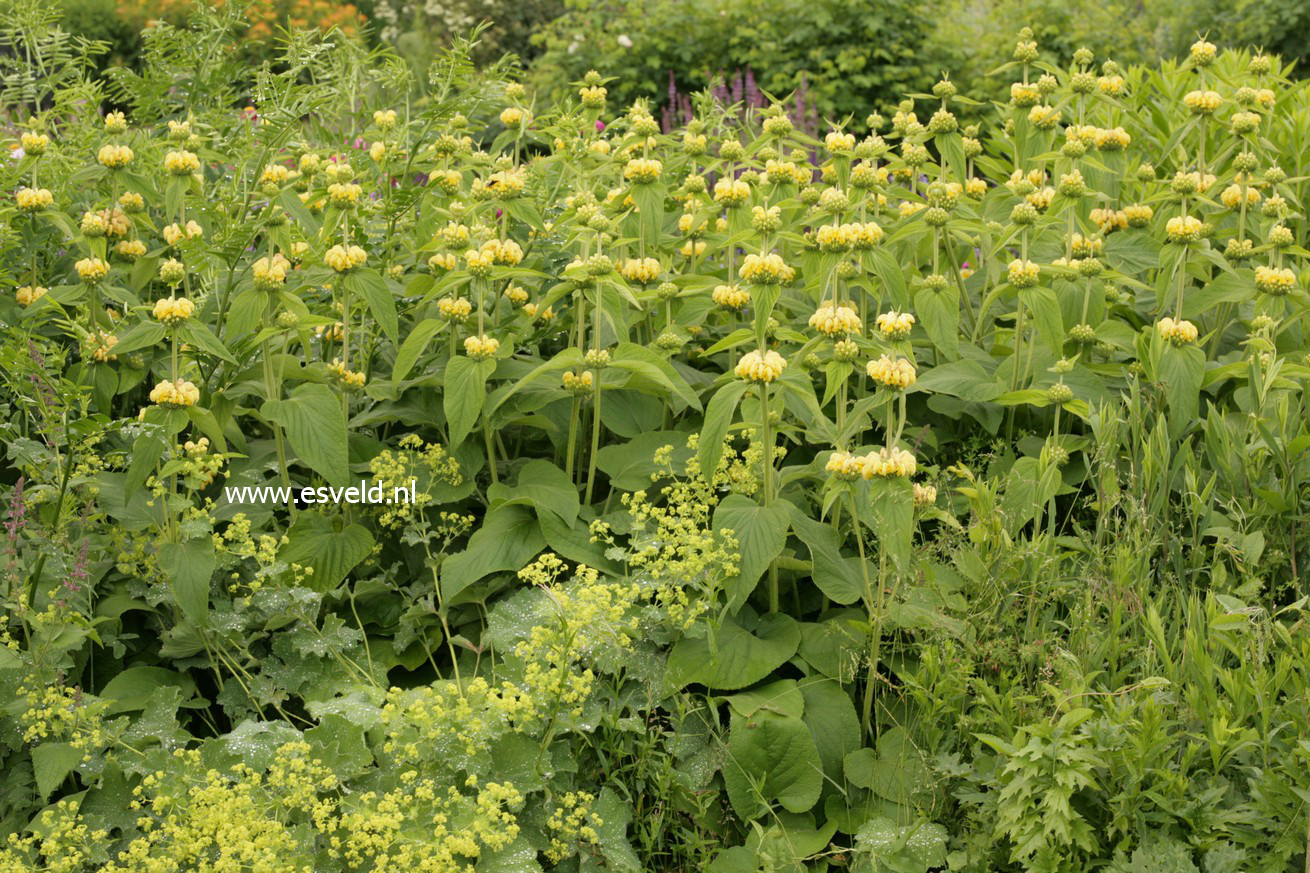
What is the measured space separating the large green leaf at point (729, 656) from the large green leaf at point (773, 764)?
0.11 meters

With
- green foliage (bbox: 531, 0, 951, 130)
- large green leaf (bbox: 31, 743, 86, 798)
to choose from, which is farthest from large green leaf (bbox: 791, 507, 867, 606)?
green foliage (bbox: 531, 0, 951, 130)

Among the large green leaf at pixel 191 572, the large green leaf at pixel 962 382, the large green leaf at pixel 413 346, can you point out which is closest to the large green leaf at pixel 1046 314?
the large green leaf at pixel 962 382

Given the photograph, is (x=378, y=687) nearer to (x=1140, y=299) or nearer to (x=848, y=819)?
(x=848, y=819)

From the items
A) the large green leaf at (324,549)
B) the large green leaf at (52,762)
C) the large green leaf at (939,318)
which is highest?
the large green leaf at (939,318)

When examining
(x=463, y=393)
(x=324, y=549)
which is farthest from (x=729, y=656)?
(x=324, y=549)

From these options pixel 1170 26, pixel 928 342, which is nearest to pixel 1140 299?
pixel 928 342

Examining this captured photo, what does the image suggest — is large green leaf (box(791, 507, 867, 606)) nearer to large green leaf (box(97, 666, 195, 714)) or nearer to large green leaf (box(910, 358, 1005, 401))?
large green leaf (box(910, 358, 1005, 401))

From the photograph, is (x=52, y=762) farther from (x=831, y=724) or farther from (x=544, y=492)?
(x=831, y=724)

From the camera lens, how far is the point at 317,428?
8.30 feet

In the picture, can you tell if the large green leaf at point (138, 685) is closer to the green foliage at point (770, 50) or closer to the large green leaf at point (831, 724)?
the large green leaf at point (831, 724)

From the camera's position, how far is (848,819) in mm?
2363

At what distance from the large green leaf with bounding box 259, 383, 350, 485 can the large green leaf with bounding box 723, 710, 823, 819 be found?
38.0 inches

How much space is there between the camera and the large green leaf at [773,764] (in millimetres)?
2361

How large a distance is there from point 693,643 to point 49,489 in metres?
1.33
